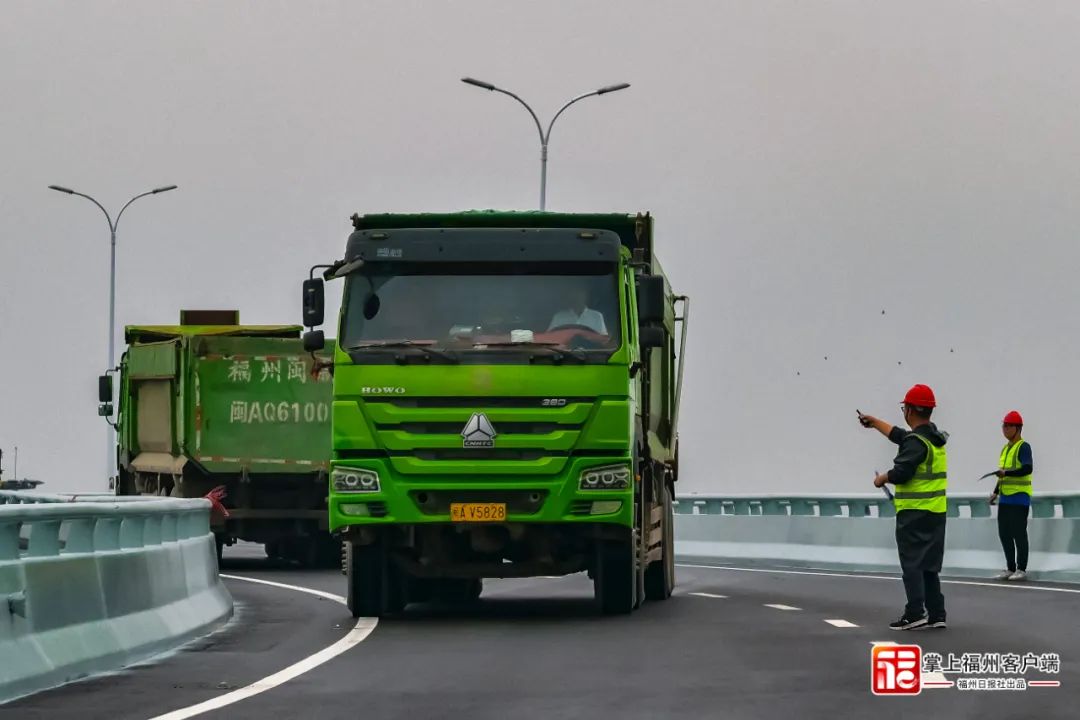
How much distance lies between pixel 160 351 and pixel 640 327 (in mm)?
13273

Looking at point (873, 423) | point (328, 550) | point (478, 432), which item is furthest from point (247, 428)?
point (873, 423)

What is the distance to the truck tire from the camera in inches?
728

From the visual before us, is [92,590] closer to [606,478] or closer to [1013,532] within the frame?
[606,478]

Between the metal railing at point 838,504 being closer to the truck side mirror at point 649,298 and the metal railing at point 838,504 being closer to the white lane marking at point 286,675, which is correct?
the truck side mirror at point 649,298

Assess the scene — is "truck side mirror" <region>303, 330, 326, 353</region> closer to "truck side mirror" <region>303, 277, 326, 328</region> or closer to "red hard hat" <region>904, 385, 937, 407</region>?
"truck side mirror" <region>303, 277, 326, 328</region>

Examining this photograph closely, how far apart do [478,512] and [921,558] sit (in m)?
3.45

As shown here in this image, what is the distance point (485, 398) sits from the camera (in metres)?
17.6

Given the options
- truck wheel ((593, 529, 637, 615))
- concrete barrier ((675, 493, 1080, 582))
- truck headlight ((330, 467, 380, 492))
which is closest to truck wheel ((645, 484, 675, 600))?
truck wheel ((593, 529, 637, 615))

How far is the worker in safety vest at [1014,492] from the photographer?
82.3 ft

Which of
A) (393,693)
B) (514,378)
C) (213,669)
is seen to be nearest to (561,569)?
(514,378)

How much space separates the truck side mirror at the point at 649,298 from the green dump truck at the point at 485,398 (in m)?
0.02

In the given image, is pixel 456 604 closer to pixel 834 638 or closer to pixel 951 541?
pixel 834 638

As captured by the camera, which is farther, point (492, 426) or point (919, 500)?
point (492, 426)

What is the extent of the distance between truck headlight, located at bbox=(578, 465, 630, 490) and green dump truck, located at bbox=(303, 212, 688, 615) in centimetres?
1
